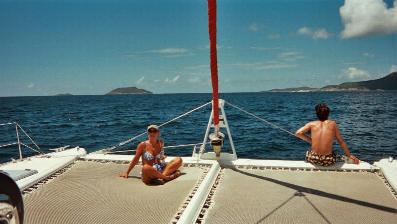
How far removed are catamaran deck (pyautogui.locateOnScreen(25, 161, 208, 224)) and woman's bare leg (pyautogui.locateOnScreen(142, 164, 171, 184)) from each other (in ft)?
0.47

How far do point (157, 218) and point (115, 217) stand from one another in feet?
2.21

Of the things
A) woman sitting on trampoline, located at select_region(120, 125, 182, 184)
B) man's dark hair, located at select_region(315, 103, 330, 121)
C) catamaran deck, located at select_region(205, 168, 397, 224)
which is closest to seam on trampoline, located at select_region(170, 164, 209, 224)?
catamaran deck, located at select_region(205, 168, 397, 224)

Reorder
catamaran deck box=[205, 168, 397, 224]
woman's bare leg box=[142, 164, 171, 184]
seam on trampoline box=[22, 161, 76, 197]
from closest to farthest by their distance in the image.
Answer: catamaran deck box=[205, 168, 397, 224] → seam on trampoline box=[22, 161, 76, 197] → woman's bare leg box=[142, 164, 171, 184]

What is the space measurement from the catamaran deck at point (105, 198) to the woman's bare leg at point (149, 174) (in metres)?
0.14

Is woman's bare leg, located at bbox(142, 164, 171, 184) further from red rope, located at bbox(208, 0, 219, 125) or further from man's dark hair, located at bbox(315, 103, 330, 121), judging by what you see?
man's dark hair, located at bbox(315, 103, 330, 121)

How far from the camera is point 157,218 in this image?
5125 mm

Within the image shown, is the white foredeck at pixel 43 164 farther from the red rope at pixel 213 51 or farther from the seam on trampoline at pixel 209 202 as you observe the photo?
the red rope at pixel 213 51

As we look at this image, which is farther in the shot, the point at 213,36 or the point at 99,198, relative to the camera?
the point at 213,36

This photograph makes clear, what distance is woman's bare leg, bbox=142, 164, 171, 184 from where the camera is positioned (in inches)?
264

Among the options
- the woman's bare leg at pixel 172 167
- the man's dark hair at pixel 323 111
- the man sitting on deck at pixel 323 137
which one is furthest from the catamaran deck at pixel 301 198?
the man's dark hair at pixel 323 111

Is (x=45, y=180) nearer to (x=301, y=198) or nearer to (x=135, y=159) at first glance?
(x=135, y=159)

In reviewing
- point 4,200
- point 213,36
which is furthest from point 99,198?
point 213,36

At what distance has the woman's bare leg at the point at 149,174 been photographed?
22.0ft

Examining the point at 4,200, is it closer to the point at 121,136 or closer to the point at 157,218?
the point at 157,218
